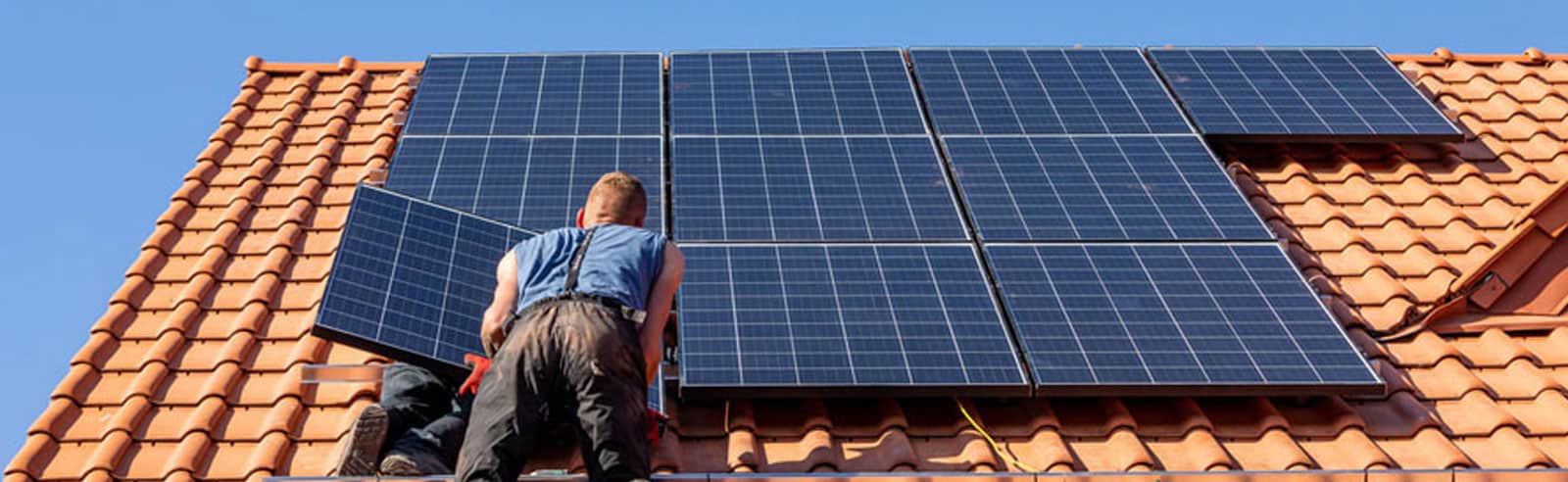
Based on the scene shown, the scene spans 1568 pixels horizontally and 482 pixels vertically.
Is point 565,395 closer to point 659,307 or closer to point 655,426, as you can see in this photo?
point 659,307

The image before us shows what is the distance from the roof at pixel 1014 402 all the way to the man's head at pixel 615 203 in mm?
1103

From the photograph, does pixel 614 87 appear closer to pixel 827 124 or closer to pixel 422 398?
pixel 827 124

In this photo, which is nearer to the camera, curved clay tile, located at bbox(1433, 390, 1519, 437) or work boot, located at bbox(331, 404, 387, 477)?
work boot, located at bbox(331, 404, 387, 477)

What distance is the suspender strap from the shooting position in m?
6.48

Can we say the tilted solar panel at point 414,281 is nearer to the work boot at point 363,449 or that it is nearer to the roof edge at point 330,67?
the work boot at point 363,449

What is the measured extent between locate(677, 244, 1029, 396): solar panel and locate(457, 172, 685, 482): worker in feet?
3.84

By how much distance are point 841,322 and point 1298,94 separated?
5126 mm

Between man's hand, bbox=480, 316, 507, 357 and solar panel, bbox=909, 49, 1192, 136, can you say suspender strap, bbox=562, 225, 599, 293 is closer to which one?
man's hand, bbox=480, 316, 507, 357

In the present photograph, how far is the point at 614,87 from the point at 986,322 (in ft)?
13.4

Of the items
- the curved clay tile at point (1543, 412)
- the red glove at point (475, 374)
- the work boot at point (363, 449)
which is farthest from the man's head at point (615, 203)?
the curved clay tile at point (1543, 412)

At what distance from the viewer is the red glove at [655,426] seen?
7122 millimetres

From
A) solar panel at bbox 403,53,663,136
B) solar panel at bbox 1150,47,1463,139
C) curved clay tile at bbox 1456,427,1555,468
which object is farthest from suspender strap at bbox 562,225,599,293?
solar panel at bbox 1150,47,1463,139

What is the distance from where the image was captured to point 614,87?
37.4 ft

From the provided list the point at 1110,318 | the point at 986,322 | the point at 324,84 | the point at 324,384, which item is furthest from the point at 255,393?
the point at 324,84
